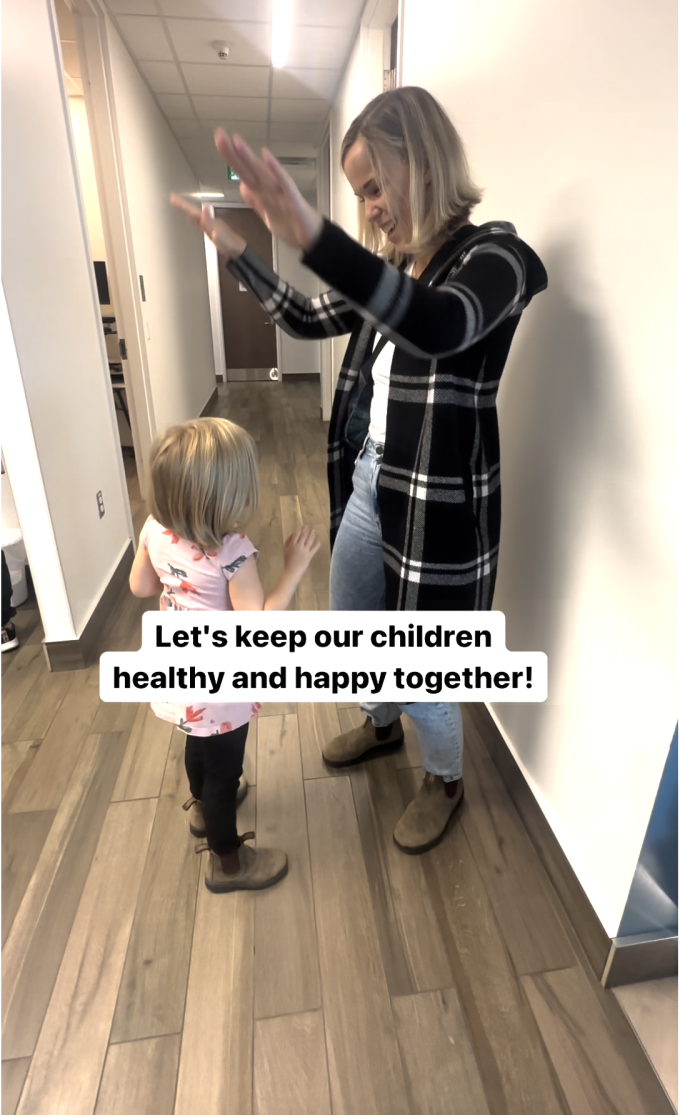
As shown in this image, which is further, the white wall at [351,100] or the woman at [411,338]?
the white wall at [351,100]

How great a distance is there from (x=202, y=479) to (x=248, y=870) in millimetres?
823

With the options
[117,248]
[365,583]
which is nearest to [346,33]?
[117,248]

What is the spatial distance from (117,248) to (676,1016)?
10.8 ft

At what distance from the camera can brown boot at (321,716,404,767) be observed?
153cm

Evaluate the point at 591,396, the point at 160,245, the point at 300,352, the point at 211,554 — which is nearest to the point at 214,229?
the point at 211,554

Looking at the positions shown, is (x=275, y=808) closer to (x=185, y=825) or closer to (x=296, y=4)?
(x=185, y=825)

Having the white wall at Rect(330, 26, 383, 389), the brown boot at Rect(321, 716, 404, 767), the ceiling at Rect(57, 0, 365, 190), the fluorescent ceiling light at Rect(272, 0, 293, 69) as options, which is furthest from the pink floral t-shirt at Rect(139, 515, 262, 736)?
the fluorescent ceiling light at Rect(272, 0, 293, 69)

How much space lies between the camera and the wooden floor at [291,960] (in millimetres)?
935

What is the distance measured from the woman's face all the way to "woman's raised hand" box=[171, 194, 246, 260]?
0.74 feet

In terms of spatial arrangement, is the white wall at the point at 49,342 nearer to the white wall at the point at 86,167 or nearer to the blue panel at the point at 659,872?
the blue panel at the point at 659,872

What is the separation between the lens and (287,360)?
306 inches

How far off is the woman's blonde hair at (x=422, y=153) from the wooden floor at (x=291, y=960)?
121cm

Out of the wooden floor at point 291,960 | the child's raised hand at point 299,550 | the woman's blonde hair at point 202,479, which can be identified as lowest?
the wooden floor at point 291,960

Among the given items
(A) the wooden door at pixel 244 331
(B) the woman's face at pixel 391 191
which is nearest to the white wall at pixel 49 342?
(B) the woman's face at pixel 391 191
